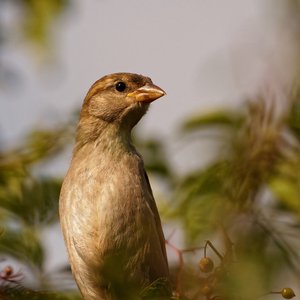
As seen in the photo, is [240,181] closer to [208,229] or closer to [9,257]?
[208,229]

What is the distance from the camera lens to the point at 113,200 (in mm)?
4645

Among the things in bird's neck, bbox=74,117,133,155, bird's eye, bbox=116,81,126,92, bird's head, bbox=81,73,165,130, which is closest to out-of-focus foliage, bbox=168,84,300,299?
bird's neck, bbox=74,117,133,155

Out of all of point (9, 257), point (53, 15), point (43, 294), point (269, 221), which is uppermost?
point (53, 15)

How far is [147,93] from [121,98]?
351 millimetres

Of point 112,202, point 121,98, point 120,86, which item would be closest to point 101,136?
point 121,98

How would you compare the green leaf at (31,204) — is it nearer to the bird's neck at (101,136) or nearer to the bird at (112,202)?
the bird at (112,202)

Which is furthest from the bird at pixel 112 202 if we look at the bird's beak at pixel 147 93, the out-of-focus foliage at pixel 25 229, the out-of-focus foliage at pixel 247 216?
the out-of-focus foliage at pixel 247 216

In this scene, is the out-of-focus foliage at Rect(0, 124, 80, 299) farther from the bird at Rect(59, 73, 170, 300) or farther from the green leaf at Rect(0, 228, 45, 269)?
the bird at Rect(59, 73, 170, 300)

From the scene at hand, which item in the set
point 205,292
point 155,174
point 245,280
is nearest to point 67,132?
point 155,174

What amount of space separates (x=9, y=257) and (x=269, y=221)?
2.51 feet

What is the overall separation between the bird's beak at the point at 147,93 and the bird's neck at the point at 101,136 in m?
0.28

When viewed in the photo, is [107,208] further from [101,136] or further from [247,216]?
[247,216]

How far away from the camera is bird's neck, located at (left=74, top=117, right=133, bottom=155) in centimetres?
525

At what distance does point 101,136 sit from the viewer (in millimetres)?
5395
